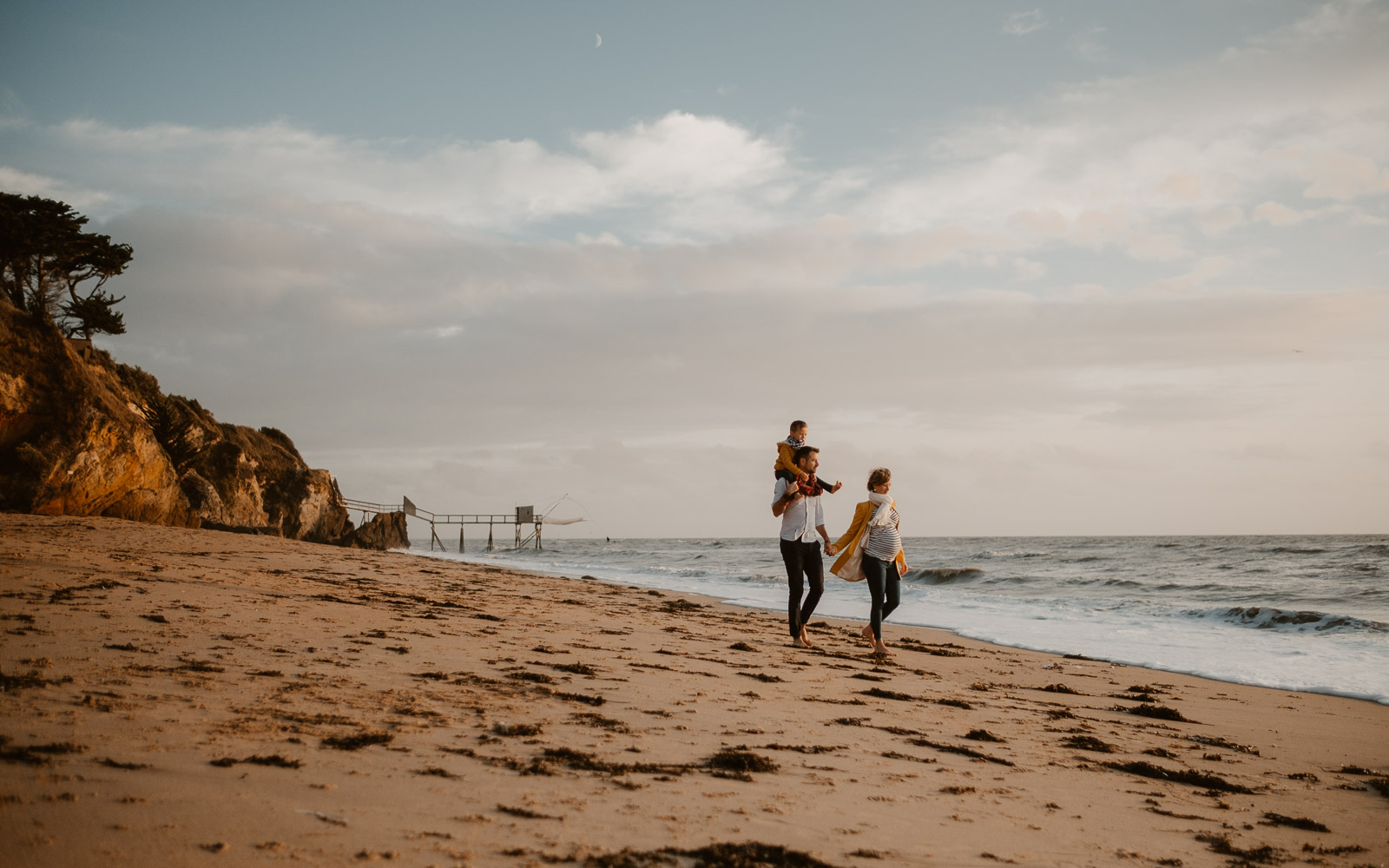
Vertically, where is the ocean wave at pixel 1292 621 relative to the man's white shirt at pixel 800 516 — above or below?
below

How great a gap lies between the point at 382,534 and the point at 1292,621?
4462cm

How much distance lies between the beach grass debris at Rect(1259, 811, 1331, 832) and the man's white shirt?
4573mm

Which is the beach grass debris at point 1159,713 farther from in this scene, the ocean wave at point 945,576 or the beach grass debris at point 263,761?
the ocean wave at point 945,576

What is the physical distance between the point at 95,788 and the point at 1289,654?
→ 1146cm

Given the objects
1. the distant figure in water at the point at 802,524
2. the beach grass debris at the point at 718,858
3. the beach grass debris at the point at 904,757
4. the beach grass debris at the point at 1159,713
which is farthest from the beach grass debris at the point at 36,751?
the beach grass debris at the point at 1159,713

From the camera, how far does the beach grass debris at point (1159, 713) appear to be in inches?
224

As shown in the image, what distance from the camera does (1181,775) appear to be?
A: 4.06m

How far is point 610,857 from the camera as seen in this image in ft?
7.52

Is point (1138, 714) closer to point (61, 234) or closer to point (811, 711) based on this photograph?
point (811, 711)

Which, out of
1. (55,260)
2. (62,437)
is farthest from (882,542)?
(55,260)

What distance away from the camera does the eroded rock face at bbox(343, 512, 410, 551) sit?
40.3m

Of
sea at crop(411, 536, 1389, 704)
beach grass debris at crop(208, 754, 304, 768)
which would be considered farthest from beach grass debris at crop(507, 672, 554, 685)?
sea at crop(411, 536, 1389, 704)

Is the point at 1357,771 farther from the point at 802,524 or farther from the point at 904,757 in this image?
the point at 802,524

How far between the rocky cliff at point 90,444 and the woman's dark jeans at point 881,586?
57.5 feet
